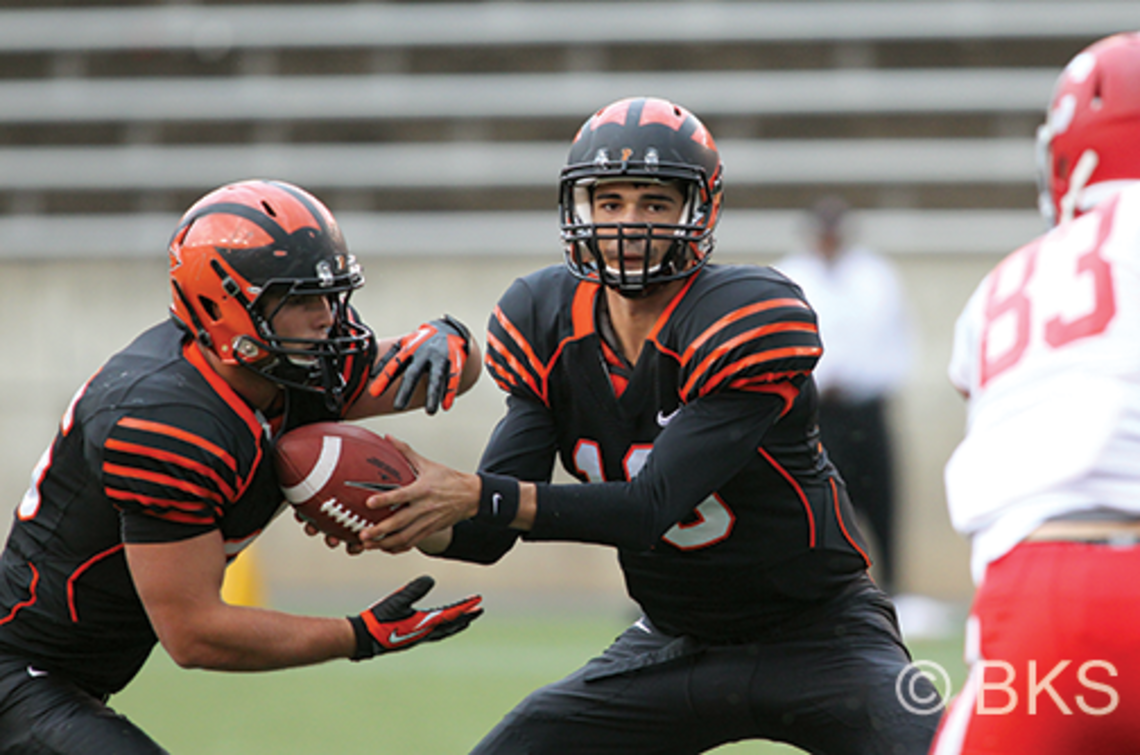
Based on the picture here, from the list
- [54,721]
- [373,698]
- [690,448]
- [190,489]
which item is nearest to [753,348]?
[690,448]

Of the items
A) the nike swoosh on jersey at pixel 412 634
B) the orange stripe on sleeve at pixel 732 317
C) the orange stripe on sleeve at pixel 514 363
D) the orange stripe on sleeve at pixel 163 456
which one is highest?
the orange stripe on sleeve at pixel 732 317

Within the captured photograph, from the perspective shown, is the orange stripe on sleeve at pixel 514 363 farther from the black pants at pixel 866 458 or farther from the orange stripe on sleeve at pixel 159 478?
the black pants at pixel 866 458

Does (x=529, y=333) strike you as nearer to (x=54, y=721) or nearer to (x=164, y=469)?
(x=164, y=469)

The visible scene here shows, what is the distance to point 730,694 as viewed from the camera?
300 centimetres

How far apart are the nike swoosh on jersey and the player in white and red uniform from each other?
1189mm

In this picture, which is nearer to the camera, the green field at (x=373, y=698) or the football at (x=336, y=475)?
the football at (x=336, y=475)

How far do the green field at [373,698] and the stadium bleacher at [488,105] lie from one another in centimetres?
343

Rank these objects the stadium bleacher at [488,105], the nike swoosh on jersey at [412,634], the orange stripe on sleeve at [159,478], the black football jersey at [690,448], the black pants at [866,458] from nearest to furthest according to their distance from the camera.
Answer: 1. the orange stripe on sleeve at [159,478]
2. the black football jersey at [690,448]
3. the nike swoosh on jersey at [412,634]
4. the black pants at [866,458]
5. the stadium bleacher at [488,105]

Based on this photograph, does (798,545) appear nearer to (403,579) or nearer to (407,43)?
(403,579)

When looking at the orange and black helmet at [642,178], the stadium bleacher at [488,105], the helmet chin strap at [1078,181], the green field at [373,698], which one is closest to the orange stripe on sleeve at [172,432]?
the orange and black helmet at [642,178]

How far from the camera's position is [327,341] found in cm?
293

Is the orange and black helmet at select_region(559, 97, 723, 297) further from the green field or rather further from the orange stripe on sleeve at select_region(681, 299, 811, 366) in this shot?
the green field

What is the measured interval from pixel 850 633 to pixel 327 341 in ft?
4.13

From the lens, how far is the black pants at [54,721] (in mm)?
2797
